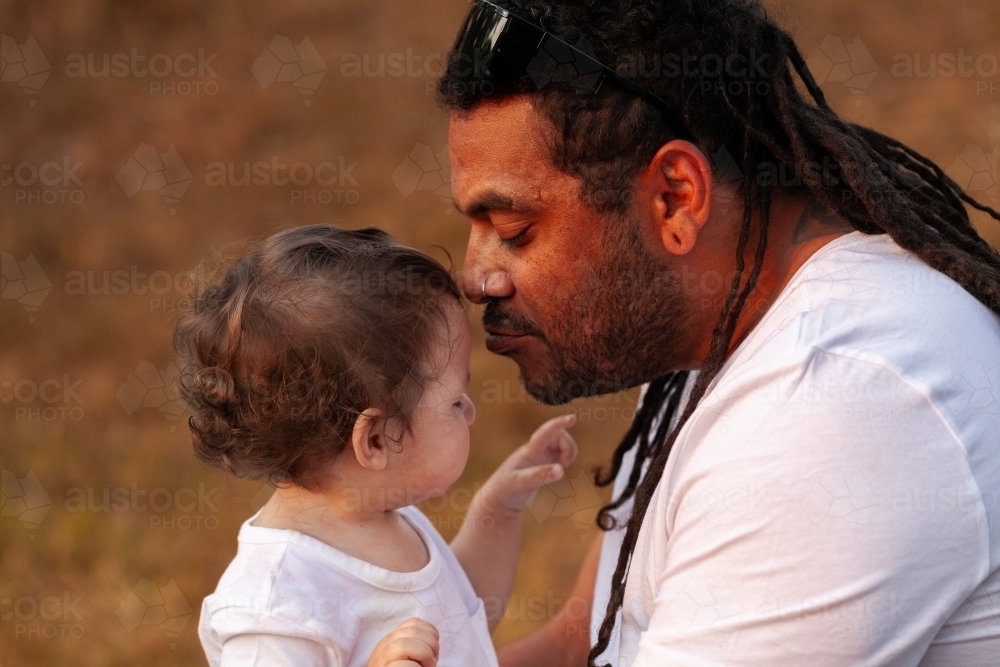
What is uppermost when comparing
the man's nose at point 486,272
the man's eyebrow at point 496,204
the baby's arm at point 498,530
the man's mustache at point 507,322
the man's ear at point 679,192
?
the man's ear at point 679,192

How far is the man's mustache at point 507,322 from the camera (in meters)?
2.22

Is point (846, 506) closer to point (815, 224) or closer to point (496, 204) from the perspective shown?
point (815, 224)

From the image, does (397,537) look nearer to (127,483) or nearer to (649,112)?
(649,112)

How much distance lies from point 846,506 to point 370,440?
2.83ft

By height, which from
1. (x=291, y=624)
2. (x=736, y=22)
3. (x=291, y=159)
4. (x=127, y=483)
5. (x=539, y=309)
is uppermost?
(x=736, y=22)

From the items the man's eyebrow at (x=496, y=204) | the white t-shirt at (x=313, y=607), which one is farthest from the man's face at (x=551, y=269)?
the white t-shirt at (x=313, y=607)

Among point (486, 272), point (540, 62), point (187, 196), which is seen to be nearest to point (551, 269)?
point (486, 272)

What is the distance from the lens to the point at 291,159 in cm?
723

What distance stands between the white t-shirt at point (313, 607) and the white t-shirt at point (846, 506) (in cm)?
53

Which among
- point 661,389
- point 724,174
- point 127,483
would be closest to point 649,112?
point 724,174

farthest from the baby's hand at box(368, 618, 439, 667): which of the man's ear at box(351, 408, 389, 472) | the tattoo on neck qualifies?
the tattoo on neck

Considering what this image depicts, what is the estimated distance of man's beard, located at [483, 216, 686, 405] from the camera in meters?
2.14

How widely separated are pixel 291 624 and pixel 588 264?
87cm

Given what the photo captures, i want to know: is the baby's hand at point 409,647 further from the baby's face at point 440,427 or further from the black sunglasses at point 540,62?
the black sunglasses at point 540,62
